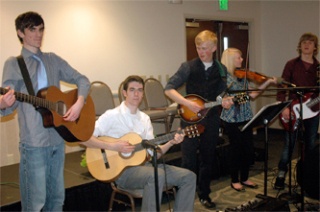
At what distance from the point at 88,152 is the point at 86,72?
2.48 meters

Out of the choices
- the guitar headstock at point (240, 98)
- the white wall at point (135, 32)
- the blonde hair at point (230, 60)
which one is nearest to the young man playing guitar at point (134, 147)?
the guitar headstock at point (240, 98)

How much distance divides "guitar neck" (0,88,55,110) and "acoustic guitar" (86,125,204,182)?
1.97ft

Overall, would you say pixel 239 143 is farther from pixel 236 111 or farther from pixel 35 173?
pixel 35 173

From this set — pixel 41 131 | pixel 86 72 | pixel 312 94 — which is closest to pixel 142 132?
pixel 41 131

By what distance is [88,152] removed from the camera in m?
2.55

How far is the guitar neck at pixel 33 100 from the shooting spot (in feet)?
6.16

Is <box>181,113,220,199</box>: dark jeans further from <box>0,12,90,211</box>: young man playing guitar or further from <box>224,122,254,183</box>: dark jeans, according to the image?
<box>0,12,90,211</box>: young man playing guitar

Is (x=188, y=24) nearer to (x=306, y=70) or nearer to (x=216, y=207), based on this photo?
(x=306, y=70)

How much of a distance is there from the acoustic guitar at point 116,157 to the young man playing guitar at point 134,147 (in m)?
0.04

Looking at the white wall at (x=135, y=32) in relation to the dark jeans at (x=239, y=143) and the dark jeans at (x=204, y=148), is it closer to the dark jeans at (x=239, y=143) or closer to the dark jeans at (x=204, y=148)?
the dark jeans at (x=204, y=148)

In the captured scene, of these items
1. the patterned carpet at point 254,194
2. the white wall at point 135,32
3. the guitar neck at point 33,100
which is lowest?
the patterned carpet at point 254,194

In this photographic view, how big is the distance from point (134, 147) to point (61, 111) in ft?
1.97

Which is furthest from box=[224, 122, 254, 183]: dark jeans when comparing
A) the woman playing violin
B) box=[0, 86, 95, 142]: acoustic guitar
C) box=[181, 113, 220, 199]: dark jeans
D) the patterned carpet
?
box=[0, 86, 95, 142]: acoustic guitar

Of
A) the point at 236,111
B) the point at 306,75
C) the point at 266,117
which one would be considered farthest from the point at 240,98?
the point at 306,75
